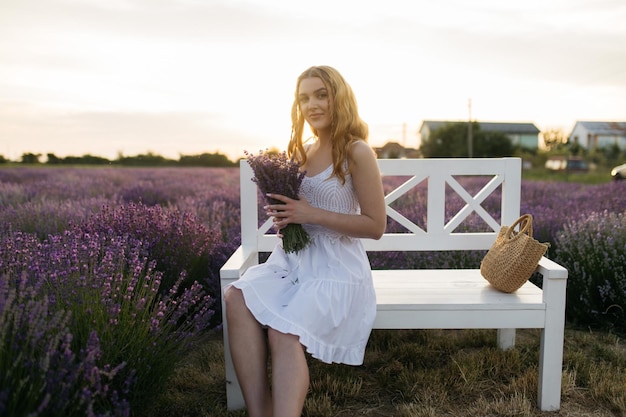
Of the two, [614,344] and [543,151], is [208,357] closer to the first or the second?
[614,344]

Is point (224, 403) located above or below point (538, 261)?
below

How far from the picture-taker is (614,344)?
3.37 meters

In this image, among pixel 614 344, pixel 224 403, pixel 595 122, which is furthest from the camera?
pixel 595 122

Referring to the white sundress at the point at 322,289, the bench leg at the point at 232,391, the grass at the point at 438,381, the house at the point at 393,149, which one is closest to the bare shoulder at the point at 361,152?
the white sundress at the point at 322,289

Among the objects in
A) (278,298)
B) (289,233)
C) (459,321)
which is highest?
(289,233)

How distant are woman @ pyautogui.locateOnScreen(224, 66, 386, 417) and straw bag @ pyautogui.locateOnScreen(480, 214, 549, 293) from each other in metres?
0.68

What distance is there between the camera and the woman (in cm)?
215

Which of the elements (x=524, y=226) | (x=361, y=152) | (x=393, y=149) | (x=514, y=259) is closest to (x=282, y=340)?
(x=361, y=152)

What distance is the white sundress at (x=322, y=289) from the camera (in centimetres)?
220

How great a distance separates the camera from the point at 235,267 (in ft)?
8.30

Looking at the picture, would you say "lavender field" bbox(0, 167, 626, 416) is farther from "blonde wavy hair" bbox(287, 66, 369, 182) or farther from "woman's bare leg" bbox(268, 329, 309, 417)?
"blonde wavy hair" bbox(287, 66, 369, 182)

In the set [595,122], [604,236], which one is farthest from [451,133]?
[604,236]

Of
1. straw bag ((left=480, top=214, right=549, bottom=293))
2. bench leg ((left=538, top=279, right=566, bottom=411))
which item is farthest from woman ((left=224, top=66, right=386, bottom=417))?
bench leg ((left=538, top=279, right=566, bottom=411))

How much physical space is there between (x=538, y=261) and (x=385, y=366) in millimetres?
1039
